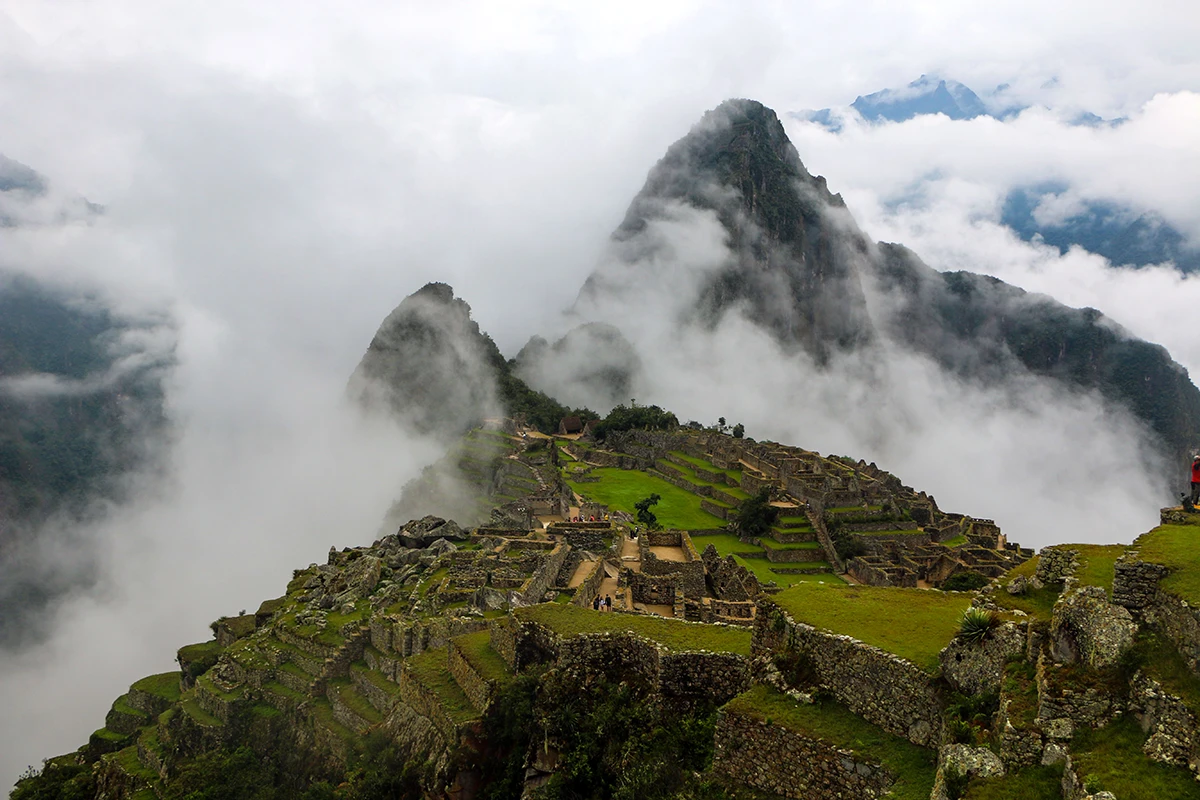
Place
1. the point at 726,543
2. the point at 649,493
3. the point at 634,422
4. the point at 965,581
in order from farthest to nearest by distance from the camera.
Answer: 1. the point at 634,422
2. the point at 649,493
3. the point at 726,543
4. the point at 965,581

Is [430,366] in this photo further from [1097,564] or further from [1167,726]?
[1167,726]

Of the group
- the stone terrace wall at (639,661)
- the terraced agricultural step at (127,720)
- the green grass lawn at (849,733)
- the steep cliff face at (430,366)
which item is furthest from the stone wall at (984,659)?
the steep cliff face at (430,366)

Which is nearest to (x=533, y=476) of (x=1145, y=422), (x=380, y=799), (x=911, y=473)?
(x=380, y=799)

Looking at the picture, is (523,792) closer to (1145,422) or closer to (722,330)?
(722,330)

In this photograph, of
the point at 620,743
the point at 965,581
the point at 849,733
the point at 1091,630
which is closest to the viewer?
the point at 1091,630

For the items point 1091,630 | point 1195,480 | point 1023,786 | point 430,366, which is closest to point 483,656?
point 1023,786

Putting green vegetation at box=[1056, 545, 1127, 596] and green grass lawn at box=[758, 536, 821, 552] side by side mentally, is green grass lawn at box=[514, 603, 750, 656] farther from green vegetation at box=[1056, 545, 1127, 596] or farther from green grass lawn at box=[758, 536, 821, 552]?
green grass lawn at box=[758, 536, 821, 552]

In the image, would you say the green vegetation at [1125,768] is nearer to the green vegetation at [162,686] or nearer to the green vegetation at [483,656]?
the green vegetation at [483,656]
